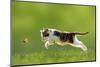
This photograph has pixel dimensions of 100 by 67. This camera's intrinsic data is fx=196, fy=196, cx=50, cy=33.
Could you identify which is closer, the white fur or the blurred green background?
the blurred green background

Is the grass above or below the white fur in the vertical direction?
below

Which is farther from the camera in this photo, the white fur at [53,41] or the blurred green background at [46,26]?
the white fur at [53,41]

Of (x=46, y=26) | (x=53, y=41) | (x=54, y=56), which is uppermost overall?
(x=46, y=26)

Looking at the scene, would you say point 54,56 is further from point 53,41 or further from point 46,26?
point 46,26

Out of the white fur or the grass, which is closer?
the grass

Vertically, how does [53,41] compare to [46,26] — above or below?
below

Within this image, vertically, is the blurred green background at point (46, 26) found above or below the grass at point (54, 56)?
above

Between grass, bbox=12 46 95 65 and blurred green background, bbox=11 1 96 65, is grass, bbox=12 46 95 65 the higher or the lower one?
the lower one

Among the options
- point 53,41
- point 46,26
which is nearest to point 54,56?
point 53,41
